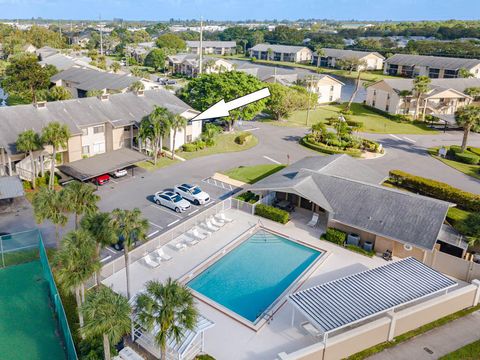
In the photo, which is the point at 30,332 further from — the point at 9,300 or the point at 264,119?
the point at 264,119

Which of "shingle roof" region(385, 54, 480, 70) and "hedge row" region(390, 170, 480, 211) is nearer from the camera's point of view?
"hedge row" region(390, 170, 480, 211)

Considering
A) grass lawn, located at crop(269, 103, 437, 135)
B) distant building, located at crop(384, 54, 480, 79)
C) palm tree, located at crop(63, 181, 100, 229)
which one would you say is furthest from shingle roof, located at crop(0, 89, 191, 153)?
distant building, located at crop(384, 54, 480, 79)

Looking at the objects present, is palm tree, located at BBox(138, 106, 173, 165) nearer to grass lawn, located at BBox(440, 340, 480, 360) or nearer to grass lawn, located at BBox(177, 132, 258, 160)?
grass lawn, located at BBox(177, 132, 258, 160)

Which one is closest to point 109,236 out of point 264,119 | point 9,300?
point 9,300

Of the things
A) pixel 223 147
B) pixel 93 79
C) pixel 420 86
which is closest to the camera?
pixel 223 147

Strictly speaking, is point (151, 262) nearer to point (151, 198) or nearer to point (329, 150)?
point (151, 198)

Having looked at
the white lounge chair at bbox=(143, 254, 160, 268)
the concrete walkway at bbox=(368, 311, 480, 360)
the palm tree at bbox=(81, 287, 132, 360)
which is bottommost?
the concrete walkway at bbox=(368, 311, 480, 360)

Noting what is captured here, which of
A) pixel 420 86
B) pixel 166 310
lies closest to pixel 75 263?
pixel 166 310
